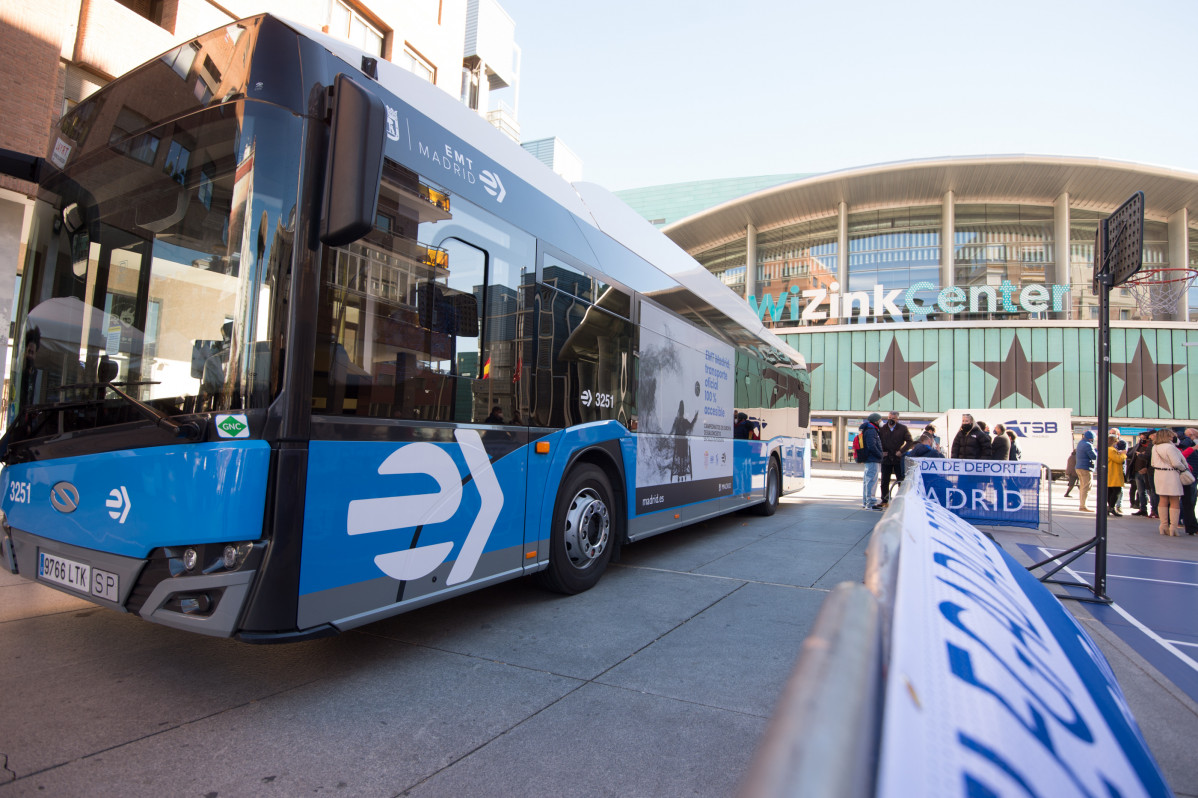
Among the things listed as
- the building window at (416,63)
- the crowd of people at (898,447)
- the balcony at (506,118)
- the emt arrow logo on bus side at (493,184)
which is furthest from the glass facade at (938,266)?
the emt arrow logo on bus side at (493,184)

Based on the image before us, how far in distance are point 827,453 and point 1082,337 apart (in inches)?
611

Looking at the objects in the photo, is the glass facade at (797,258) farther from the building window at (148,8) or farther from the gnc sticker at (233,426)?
the gnc sticker at (233,426)

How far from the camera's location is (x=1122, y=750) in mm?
1068

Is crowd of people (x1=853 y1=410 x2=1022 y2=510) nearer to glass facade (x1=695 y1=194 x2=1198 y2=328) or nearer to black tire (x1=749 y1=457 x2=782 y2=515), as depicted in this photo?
black tire (x1=749 y1=457 x2=782 y2=515)

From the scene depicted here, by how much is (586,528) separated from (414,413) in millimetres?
2154

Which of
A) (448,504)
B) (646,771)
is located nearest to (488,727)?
(646,771)

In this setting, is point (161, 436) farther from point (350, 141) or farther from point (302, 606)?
point (350, 141)

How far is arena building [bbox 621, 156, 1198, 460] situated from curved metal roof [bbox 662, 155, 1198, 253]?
0.31ft

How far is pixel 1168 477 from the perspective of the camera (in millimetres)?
10180

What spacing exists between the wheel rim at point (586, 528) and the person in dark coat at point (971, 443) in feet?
29.4

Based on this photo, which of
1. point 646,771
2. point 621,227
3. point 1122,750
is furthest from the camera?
point 621,227

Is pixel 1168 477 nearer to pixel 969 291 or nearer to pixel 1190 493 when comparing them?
pixel 1190 493

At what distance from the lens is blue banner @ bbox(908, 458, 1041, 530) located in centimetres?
941

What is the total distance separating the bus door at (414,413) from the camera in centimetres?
321
